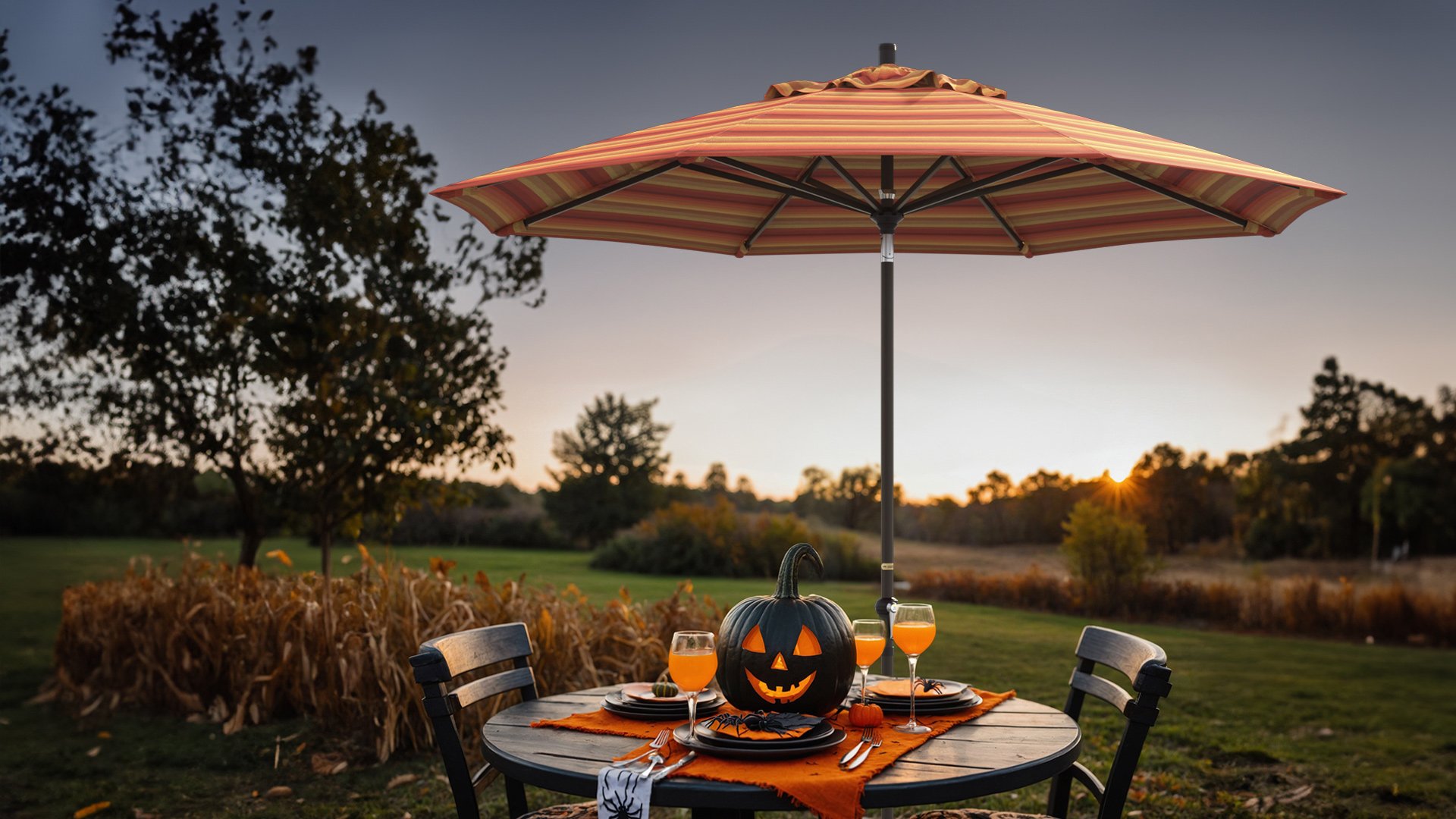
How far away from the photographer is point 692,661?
8.07 feet

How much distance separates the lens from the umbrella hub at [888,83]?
3.17m

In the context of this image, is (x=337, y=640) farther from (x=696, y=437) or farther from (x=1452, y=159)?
(x=1452, y=159)

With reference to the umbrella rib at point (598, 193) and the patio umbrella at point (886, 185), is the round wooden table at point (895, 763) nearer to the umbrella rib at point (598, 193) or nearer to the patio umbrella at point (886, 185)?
the patio umbrella at point (886, 185)

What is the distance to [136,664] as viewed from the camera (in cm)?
713

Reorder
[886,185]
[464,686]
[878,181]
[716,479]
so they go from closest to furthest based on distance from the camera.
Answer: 1. [464,686]
2. [886,185]
3. [878,181]
4. [716,479]

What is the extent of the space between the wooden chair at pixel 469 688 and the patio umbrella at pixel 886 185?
53.1 inches

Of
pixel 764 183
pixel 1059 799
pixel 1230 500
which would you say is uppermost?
pixel 764 183

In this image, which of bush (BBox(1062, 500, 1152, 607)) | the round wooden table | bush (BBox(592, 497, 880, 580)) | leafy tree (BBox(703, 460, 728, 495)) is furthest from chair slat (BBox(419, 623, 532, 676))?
leafy tree (BBox(703, 460, 728, 495))

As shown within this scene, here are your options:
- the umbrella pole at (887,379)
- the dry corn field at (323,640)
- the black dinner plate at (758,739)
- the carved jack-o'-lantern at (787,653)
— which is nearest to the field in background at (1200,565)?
the dry corn field at (323,640)

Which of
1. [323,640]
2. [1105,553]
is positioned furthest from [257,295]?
[1105,553]

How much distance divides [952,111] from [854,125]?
A: 1.22ft

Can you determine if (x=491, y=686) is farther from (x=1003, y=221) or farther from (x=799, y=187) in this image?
(x=1003, y=221)

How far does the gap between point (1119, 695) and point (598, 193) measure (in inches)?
102

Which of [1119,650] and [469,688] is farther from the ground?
[1119,650]
